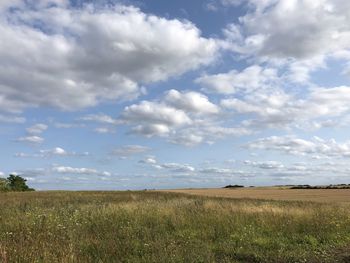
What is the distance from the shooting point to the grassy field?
1050cm

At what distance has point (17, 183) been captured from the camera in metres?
88.7

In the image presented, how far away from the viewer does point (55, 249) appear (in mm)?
10266

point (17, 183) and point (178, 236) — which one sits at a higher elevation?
point (17, 183)

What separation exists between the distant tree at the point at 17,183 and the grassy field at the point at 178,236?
7403 cm

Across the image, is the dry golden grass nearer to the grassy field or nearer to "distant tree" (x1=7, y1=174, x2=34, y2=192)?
the grassy field

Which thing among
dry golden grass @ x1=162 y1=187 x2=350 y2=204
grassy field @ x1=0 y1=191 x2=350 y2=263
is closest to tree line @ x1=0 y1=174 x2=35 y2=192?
dry golden grass @ x1=162 y1=187 x2=350 y2=204

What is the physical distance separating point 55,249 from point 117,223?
557 centimetres

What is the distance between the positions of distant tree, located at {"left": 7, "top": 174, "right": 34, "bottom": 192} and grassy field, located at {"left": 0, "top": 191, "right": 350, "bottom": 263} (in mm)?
74025

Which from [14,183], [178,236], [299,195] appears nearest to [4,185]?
[14,183]

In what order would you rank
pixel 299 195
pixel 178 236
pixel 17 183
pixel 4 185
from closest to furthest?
pixel 178 236 < pixel 299 195 < pixel 4 185 < pixel 17 183

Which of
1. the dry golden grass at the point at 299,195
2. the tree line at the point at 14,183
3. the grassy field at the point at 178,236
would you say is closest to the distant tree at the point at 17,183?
the tree line at the point at 14,183

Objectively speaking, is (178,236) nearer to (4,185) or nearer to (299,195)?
(299,195)

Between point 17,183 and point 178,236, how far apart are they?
268ft

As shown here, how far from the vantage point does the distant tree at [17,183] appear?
87062mm
